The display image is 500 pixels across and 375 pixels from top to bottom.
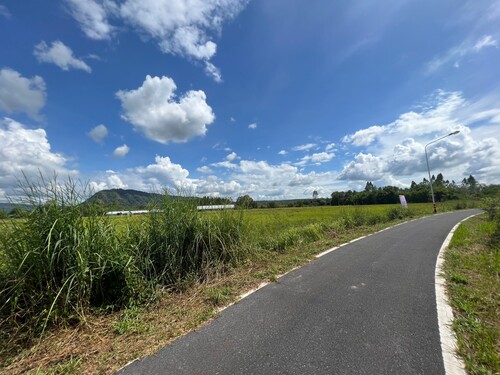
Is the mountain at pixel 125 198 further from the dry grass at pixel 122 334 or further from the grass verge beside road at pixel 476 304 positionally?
the grass verge beside road at pixel 476 304

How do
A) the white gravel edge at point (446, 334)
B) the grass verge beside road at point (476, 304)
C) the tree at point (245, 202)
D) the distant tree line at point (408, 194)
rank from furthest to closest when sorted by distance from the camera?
the distant tree line at point (408, 194) < the tree at point (245, 202) < the grass verge beside road at point (476, 304) < the white gravel edge at point (446, 334)

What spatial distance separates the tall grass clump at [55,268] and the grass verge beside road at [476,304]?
4.12 metres

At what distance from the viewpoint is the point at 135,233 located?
4301 mm

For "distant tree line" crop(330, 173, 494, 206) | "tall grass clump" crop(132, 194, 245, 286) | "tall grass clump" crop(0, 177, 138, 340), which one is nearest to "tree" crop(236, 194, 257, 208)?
"tall grass clump" crop(132, 194, 245, 286)

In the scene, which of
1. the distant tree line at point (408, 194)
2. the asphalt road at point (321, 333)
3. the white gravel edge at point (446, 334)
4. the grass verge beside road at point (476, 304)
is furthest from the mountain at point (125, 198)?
the distant tree line at point (408, 194)

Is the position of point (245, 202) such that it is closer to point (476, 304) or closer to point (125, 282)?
point (125, 282)

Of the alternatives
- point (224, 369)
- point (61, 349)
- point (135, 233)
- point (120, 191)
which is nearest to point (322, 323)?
point (224, 369)

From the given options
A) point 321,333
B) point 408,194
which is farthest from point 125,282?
point 408,194

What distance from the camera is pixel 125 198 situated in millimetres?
4809

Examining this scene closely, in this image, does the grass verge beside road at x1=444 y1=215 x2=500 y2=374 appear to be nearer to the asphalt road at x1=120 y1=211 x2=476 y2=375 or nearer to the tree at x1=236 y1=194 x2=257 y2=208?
the asphalt road at x1=120 y1=211 x2=476 y2=375

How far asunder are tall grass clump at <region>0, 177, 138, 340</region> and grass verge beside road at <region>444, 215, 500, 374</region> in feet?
13.5

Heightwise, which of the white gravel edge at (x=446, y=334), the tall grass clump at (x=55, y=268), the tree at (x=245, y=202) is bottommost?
the white gravel edge at (x=446, y=334)

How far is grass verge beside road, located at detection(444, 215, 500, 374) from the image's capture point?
2283mm

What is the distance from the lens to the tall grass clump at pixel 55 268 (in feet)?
9.25
